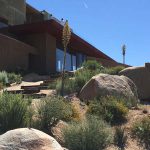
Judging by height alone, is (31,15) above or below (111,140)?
above

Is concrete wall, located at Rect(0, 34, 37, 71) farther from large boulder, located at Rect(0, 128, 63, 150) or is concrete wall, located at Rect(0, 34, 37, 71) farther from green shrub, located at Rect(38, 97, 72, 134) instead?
large boulder, located at Rect(0, 128, 63, 150)

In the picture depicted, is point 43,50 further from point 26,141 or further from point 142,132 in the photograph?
point 26,141

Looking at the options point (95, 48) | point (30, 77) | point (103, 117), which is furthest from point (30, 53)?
point (103, 117)

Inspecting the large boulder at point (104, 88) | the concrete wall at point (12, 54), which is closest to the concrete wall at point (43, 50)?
the concrete wall at point (12, 54)

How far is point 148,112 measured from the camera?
16.6 m

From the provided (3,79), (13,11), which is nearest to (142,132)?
(3,79)

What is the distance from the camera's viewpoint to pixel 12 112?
12.1m

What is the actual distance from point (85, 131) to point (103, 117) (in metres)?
3.40

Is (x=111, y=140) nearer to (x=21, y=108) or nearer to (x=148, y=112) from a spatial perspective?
(x=21, y=108)

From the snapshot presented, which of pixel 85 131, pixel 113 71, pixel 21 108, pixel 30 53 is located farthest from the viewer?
pixel 30 53

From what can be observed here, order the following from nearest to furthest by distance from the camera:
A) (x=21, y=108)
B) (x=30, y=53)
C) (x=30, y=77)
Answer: (x=21, y=108)
(x=30, y=77)
(x=30, y=53)

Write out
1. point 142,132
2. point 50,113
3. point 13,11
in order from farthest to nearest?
1. point 13,11
2. point 142,132
3. point 50,113

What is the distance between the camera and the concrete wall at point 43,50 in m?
38.2

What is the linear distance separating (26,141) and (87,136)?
3.44 m
